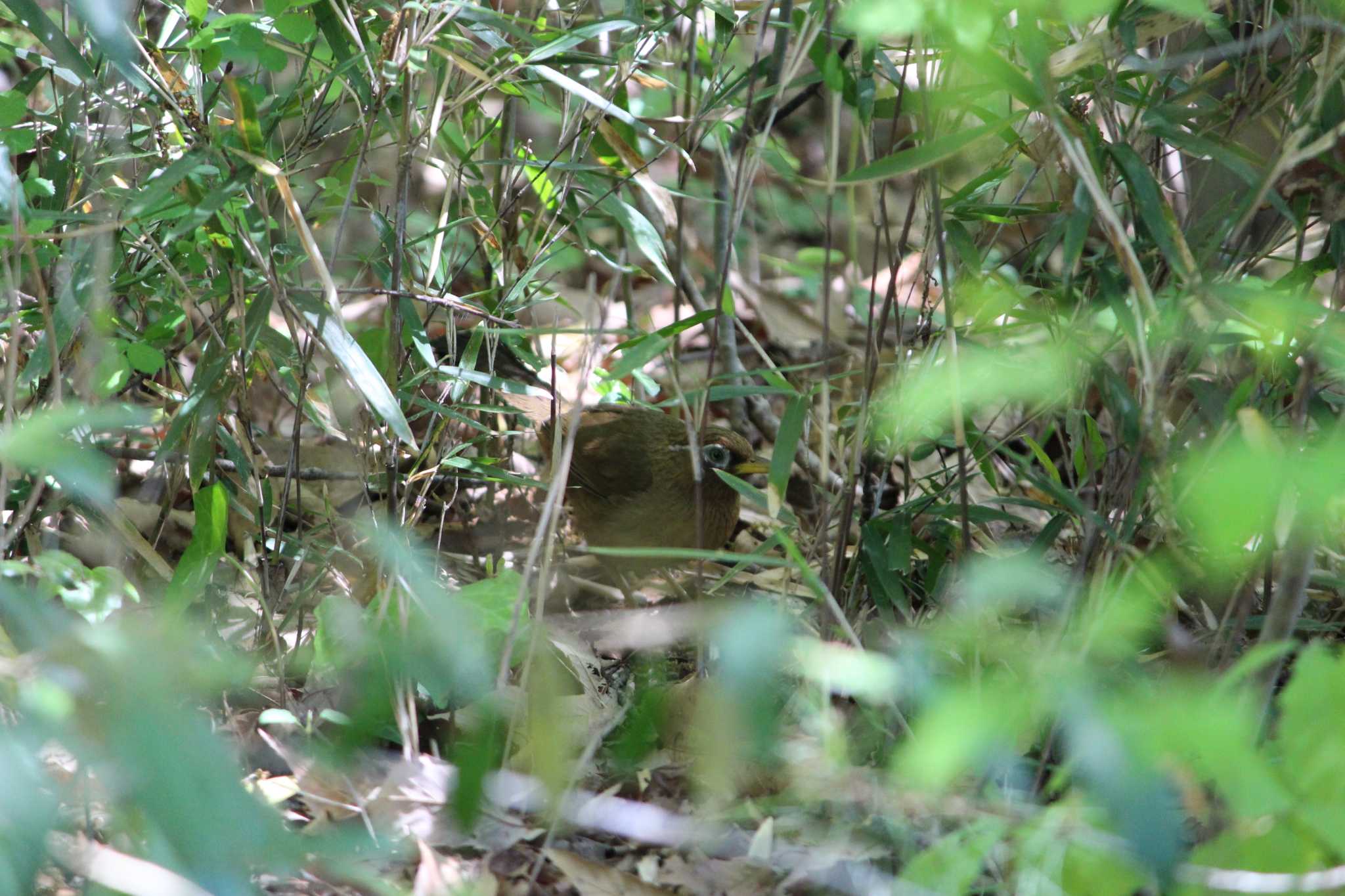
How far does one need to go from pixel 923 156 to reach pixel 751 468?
2090 mm

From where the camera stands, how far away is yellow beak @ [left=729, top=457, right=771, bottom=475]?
3914 mm

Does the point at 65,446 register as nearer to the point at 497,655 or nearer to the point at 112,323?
the point at 497,655

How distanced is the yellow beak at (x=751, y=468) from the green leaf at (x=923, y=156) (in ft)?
6.46

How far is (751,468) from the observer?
3.93m

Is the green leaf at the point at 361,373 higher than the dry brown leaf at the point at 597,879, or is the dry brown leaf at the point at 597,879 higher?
the green leaf at the point at 361,373

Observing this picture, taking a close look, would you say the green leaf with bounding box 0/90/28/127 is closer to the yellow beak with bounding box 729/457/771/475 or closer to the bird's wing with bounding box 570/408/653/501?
the bird's wing with bounding box 570/408/653/501

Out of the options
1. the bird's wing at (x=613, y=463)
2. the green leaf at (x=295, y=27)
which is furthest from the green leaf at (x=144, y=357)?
the bird's wing at (x=613, y=463)

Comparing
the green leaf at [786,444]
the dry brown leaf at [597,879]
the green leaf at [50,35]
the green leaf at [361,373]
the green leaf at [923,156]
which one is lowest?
the dry brown leaf at [597,879]

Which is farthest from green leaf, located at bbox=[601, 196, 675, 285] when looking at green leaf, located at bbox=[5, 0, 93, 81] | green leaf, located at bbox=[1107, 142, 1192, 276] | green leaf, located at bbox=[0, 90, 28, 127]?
green leaf, located at bbox=[0, 90, 28, 127]

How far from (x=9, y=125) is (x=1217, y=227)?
2.48m

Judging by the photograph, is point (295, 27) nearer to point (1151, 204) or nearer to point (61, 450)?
point (61, 450)

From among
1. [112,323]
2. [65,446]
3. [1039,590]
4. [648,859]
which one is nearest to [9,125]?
[112,323]

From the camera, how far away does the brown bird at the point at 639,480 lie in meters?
4.07

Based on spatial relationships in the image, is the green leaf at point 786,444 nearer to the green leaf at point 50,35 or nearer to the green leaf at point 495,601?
the green leaf at point 495,601
